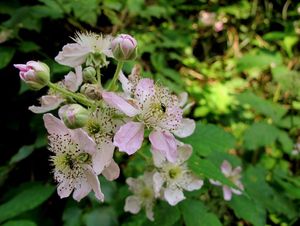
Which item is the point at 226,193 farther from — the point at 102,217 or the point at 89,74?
the point at 89,74

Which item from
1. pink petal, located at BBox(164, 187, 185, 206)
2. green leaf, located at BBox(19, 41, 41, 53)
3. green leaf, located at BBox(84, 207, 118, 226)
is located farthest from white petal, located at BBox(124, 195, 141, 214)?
green leaf, located at BBox(19, 41, 41, 53)

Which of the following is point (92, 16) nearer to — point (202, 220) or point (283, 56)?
point (202, 220)

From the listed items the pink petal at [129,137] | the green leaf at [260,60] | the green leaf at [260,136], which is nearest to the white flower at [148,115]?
the pink petal at [129,137]

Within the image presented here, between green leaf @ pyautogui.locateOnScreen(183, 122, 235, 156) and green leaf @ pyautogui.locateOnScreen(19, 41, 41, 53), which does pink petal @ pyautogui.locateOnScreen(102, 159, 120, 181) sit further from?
green leaf @ pyautogui.locateOnScreen(19, 41, 41, 53)

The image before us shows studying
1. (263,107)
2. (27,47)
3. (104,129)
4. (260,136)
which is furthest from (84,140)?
(263,107)

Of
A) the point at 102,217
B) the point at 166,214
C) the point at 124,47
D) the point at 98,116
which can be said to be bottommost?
the point at 102,217

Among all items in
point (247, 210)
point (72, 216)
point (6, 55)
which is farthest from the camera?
point (6, 55)

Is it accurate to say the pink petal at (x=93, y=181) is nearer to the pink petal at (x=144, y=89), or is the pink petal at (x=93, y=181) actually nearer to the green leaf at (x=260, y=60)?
the pink petal at (x=144, y=89)
